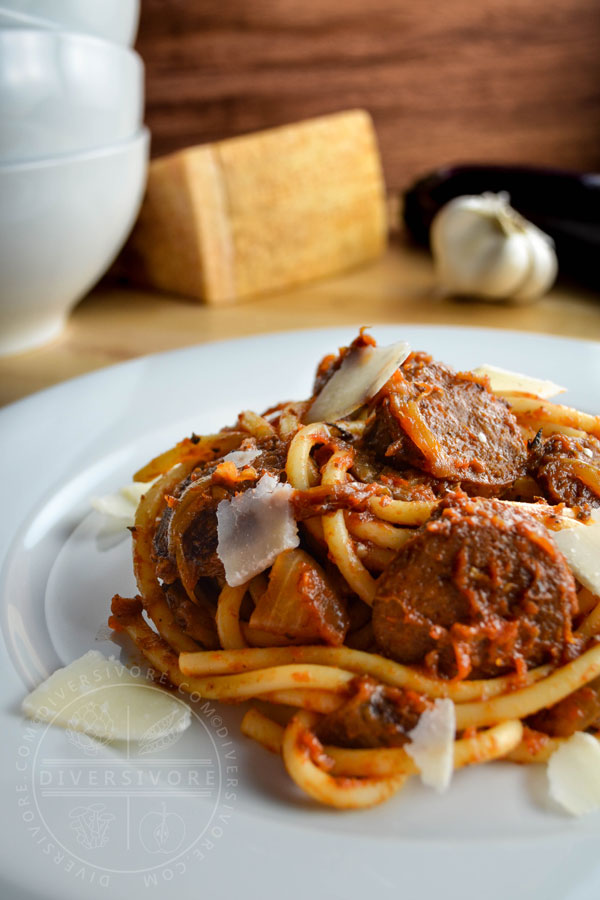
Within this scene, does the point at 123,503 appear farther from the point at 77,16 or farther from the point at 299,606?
the point at 77,16

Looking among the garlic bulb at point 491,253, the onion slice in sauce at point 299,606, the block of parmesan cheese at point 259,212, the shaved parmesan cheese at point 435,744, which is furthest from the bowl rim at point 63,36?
the shaved parmesan cheese at point 435,744

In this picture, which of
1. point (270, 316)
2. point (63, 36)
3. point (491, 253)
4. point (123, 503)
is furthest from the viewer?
point (270, 316)

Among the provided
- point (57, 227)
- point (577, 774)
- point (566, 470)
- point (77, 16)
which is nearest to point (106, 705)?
point (577, 774)

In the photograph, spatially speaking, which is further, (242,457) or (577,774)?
(242,457)

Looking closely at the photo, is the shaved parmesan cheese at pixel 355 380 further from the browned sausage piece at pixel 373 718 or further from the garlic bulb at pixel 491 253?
the garlic bulb at pixel 491 253

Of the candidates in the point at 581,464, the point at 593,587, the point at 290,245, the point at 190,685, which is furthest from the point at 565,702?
the point at 290,245

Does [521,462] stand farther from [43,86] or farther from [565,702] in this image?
[43,86]
